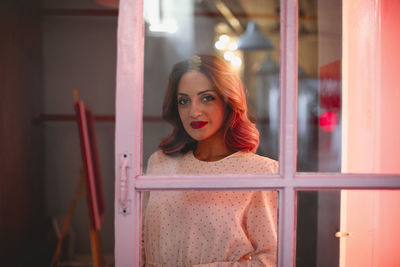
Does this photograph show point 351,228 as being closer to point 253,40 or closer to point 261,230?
point 261,230

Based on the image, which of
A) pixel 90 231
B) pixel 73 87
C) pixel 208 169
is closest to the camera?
pixel 208 169

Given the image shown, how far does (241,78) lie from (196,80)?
0.13m

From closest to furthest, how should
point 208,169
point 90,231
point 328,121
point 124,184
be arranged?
point 124,184 → point 208,169 → point 328,121 → point 90,231

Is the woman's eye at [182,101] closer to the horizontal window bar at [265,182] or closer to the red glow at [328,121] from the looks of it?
the horizontal window bar at [265,182]

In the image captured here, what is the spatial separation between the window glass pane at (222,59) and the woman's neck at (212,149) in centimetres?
2

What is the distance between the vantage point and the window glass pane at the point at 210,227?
3.02ft

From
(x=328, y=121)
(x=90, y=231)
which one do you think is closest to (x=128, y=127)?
(x=328, y=121)

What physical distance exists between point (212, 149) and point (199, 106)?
13 centimetres

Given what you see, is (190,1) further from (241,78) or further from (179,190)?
(179,190)

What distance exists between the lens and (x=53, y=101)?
10.6 feet

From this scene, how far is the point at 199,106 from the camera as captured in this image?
0.94 metres

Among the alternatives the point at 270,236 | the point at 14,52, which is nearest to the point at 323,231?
the point at 270,236

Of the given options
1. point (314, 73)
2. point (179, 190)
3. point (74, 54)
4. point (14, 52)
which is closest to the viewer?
point (179, 190)

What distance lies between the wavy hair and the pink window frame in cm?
10
